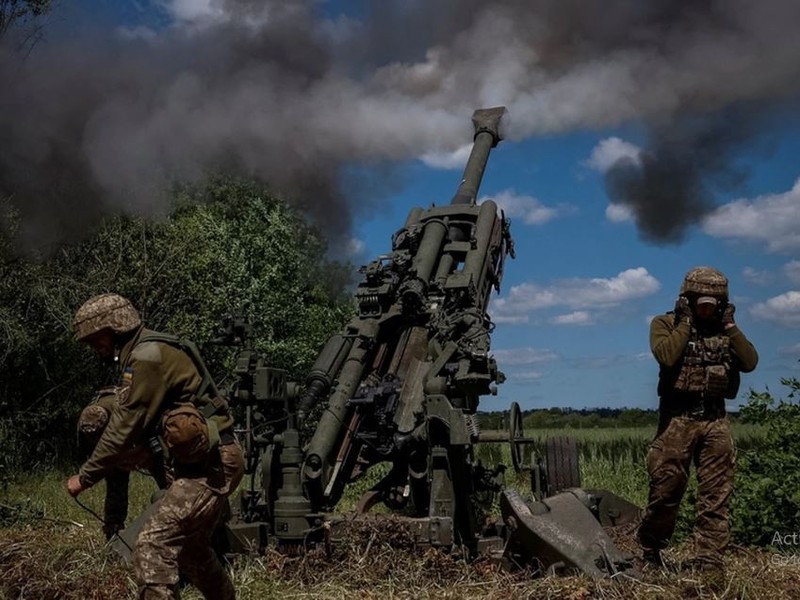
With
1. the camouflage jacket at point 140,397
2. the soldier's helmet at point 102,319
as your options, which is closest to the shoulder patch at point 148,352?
the camouflage jacket at point 140,397

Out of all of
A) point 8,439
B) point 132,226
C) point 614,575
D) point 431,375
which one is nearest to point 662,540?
point 614,575

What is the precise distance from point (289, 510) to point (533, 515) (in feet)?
5.33

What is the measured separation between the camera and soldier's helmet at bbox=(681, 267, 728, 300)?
5832mm

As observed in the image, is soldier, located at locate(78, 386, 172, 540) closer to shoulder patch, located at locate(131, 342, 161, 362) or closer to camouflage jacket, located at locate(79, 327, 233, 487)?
camouflage jacket, located at locate(79, 327, 233, 487)

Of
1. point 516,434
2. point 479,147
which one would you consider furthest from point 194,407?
point 479,147

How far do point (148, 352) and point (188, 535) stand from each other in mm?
892

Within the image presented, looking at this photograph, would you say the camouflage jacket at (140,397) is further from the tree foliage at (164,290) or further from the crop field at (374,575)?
the tree foliage at (164,290)

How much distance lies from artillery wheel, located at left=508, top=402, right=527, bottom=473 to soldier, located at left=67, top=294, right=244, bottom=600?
3.08 meters

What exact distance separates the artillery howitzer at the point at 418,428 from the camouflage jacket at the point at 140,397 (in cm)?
195

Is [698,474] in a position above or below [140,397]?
above

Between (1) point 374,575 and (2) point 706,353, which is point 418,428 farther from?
(2) point 706,353

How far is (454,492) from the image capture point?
6.74 metres

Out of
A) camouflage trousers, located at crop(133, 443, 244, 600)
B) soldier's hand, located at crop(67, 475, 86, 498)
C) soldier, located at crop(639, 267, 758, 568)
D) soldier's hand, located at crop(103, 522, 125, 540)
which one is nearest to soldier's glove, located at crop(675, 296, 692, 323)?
soldier, located at crop(639, 267, 758, 568)

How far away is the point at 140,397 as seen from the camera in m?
4.66
